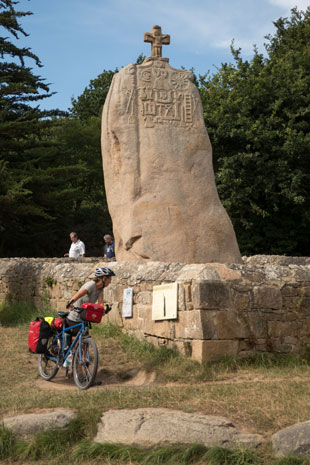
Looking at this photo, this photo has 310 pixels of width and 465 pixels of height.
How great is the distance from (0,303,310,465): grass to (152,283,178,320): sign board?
419mm

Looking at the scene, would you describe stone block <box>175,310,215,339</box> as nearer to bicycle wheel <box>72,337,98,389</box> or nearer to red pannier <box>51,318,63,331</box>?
bicycle wheel <box>72,337,98,389</box>

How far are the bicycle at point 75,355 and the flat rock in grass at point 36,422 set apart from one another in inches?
49.4

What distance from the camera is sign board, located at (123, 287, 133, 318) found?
7918mm

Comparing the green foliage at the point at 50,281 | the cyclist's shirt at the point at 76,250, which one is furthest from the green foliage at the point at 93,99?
the green foliage at the point at 50,281

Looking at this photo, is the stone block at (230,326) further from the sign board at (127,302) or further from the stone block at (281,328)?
the sign board at (127,302)

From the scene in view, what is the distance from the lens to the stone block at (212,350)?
256 inches

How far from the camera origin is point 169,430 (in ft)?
14.3

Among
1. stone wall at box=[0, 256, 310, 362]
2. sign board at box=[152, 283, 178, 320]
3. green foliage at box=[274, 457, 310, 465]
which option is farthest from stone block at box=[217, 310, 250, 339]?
green foliage at box=[274, 457, 310, 465]

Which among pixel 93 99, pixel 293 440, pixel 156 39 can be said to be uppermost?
pixel 93 99

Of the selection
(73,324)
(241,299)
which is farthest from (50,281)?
(241,299)

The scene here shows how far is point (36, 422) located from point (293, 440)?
2019mm

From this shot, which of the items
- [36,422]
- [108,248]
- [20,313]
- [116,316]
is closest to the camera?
[36,422]

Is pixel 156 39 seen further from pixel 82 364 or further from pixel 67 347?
pixel 82 364

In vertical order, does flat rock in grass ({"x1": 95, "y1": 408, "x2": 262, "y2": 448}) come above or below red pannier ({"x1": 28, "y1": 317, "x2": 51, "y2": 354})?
below
